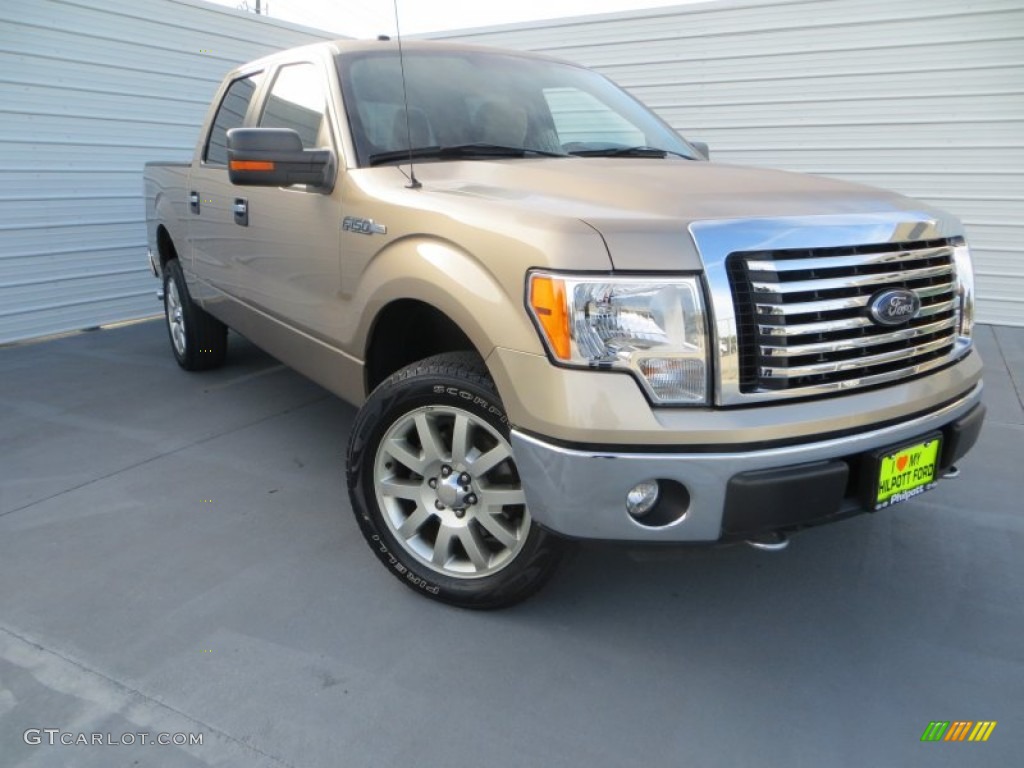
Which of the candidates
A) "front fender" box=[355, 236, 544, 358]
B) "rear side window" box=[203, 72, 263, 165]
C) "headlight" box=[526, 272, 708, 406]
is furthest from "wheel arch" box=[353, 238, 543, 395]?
"rear side window" box=[203, 72, 263, 165]

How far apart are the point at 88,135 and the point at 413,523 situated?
6.11m

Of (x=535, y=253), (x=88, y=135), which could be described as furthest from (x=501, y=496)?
(x=88, y=135)

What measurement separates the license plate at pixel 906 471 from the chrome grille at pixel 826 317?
209mm

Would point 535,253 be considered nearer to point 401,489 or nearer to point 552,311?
point 552,311

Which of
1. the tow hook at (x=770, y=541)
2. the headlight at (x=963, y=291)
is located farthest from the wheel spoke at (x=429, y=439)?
the headlight at (x=963, y=291)

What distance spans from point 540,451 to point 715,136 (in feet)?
23.3

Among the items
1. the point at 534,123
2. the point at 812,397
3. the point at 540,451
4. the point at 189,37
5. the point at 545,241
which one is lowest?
the point at 540,451

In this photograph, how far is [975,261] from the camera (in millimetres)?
7172

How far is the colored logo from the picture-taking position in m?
1.93

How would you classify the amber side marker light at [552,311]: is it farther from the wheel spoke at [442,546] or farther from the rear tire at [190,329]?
the rear tire at [190,329]

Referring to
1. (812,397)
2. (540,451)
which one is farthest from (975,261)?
(540,451)

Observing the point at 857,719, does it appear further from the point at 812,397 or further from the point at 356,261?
the point at 356,261

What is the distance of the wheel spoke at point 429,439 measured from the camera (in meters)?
2.39

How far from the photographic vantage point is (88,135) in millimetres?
6730
